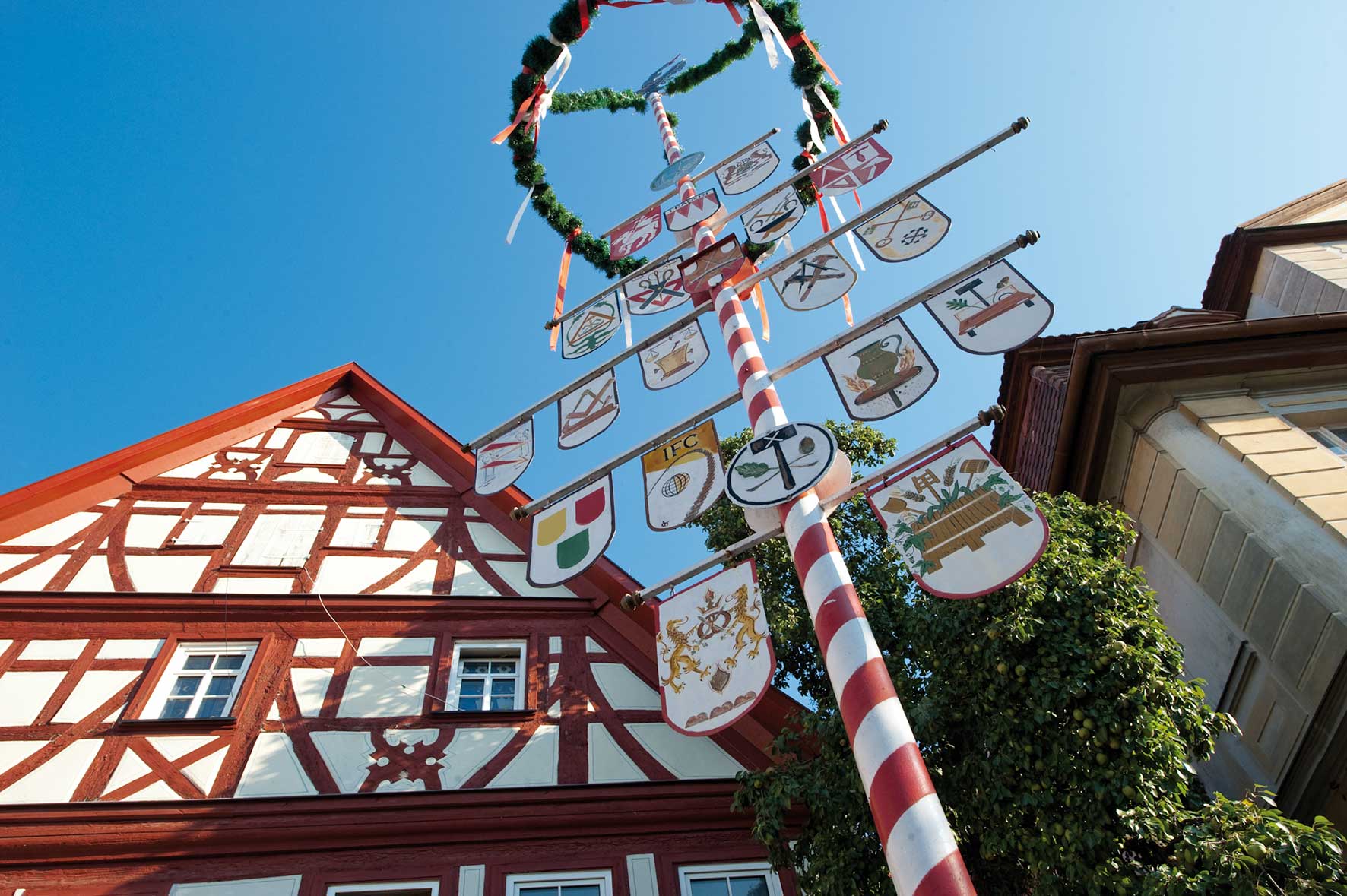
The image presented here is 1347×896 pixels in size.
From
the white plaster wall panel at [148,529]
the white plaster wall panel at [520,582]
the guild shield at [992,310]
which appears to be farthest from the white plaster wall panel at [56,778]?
the guild shield at [992,310]

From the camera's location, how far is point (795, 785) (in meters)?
7.28

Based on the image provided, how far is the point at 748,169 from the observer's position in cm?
1041

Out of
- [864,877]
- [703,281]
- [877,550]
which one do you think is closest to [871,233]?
[703,281]

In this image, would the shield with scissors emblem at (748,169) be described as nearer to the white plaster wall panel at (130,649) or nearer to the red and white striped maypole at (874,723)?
the red and white striped maypole at (874,723)

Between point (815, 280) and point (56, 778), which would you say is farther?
point (815, 280)

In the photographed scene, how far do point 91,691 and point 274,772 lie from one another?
2053 mm

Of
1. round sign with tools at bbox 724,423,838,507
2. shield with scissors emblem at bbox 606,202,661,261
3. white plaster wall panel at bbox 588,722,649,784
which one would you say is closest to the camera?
round sign with tools at bbox 724,423,838,507

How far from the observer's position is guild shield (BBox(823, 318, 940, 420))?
6254mm

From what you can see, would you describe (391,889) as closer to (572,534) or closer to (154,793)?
(154,793)

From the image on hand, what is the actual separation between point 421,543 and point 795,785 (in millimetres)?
5254

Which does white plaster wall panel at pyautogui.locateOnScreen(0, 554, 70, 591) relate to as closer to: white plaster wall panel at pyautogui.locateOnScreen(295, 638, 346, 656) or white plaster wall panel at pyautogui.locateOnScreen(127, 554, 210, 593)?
white plaster wall panel at pyautogui.locateOnScreen(127, 554, 210, 593)

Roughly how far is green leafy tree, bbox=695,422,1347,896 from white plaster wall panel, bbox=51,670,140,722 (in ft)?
19.0

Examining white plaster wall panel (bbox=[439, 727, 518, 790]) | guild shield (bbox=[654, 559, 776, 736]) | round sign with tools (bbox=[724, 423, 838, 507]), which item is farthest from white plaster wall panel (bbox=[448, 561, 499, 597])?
round sign with tools (bbox=[724, 423, 838, 507])

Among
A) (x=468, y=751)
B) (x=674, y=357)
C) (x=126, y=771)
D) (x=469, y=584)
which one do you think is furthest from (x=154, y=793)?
(x=674, y=357)
